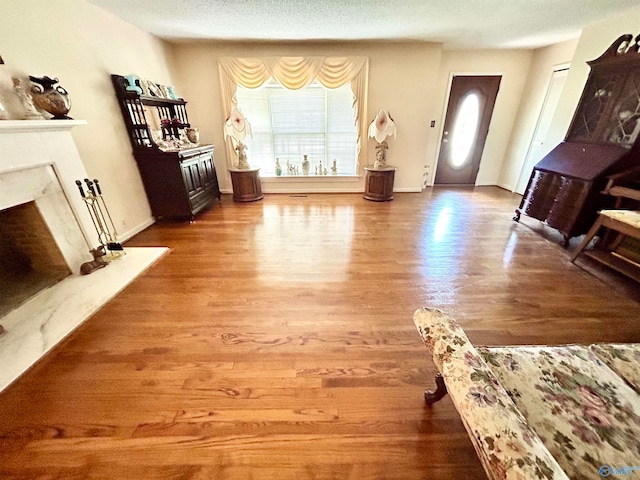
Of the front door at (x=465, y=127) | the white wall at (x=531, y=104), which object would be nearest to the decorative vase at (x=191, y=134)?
the front door at (x=465, y=127)

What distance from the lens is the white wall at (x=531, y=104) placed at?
4027 mm

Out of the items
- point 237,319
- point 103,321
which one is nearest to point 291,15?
point 237,319

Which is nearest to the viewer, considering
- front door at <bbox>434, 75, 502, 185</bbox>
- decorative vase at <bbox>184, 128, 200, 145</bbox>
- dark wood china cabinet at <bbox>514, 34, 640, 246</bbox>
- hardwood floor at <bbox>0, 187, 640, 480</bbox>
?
hardwood floor at <bbox>0, 187, 640, 480</bbox>

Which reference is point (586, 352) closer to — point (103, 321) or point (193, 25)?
point (103, 321)

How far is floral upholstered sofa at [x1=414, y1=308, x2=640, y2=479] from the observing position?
2.03 feet

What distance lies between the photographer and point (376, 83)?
14.2 ft

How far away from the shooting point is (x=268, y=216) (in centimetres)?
385

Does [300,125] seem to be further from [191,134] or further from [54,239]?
[54,239]

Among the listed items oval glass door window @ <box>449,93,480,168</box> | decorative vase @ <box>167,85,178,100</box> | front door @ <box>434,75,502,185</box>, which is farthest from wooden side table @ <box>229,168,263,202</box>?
oval glass door window @ <box>449,93,480,168</box>

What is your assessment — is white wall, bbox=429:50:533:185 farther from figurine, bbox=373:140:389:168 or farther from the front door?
figurine, bbox=373:140:389:168

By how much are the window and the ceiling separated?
827 millimetres

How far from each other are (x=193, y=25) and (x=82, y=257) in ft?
9.95

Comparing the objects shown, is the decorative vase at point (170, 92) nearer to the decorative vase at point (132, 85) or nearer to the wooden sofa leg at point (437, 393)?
the decorative vase at point (132, 85)

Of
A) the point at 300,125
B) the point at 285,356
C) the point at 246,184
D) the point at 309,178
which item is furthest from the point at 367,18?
the point at 285,356
